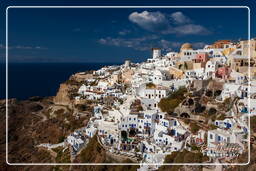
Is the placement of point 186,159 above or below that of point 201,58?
below

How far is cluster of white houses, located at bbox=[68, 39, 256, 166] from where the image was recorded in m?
7.15

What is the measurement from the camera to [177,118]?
960cm

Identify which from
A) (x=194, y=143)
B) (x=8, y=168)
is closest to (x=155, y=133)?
(x=194, y=143)

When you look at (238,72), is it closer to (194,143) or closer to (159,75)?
(159,75)

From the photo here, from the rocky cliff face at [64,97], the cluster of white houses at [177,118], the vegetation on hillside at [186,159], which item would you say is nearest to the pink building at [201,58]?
the cluster of white houses at [177,118]

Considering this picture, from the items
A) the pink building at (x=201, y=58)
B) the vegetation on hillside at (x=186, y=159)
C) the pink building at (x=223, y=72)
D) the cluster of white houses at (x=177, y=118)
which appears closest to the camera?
the vegetation on hillside at (x=186, y=159)

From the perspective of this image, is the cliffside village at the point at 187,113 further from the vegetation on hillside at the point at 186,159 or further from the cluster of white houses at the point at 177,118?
the vegetation on hillside at the point at 186,159

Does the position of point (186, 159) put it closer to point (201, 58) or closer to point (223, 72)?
point (223, 72)

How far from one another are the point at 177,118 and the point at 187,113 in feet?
1.51

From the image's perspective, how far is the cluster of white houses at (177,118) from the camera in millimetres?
7152

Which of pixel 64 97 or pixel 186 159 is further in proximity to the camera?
pixel 64 97

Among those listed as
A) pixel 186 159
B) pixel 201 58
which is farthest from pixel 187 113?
pixel 201 58

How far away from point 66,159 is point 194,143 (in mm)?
5091

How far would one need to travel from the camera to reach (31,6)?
14.7ft
